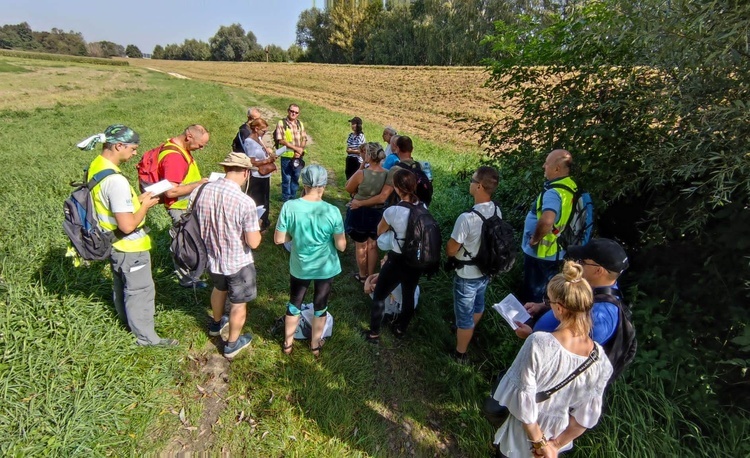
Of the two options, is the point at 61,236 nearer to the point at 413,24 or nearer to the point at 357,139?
the point at 357,139

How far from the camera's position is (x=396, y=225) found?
3553mm

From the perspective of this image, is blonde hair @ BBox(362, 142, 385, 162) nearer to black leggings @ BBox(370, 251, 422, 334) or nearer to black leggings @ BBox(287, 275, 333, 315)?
black leggings @ BBox(370, 251, 422, 334)

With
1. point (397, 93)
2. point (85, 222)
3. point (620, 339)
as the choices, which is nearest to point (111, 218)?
point (85, 222)

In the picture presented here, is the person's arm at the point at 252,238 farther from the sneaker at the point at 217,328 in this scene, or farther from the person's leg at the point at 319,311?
the sneaker at the point at 217,328

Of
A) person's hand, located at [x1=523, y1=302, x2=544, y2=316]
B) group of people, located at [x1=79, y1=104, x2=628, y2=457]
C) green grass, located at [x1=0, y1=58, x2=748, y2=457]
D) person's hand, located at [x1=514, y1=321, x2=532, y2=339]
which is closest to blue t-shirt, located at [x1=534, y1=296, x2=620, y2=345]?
group of people, located at [x1=79, y1=104, x2=628, y2=457]

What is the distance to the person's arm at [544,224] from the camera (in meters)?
3.43

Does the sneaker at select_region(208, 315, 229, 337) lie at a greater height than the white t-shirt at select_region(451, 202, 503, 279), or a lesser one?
lesser

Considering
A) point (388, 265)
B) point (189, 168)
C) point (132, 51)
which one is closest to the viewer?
point (388, 265)

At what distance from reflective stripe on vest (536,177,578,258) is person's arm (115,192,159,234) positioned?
3525 millimetres

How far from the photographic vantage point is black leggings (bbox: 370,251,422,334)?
147 inches

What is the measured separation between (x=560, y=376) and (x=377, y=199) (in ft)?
9.33

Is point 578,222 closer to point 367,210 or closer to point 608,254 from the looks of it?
point 608,254

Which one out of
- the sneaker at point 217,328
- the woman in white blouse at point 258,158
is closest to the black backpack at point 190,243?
Answer: the sneaker at point 217,328

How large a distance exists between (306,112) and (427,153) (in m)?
9.07
